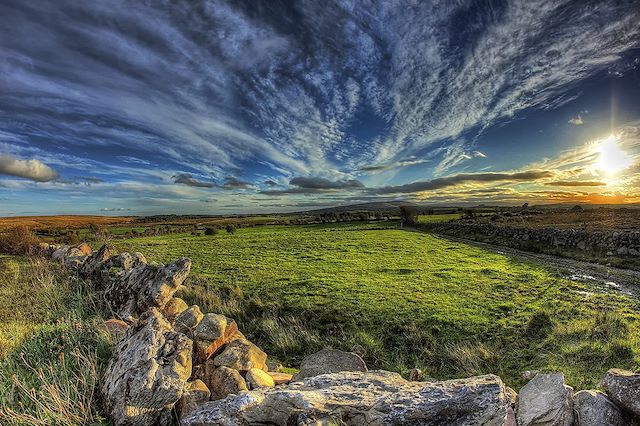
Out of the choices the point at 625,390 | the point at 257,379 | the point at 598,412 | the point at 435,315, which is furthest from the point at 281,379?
the point at 435,315

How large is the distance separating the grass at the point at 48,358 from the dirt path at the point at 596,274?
23.4m

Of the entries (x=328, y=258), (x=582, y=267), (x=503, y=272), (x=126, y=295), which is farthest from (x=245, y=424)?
(x=582, y=267)

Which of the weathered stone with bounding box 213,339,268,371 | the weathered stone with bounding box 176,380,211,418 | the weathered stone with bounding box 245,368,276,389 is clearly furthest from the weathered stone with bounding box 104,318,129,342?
the weathered stone with bounding box 245,368,276,389

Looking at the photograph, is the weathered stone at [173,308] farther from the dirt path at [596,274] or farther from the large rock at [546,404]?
the dirt path at [596,274]

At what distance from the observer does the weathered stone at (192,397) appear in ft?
18.5

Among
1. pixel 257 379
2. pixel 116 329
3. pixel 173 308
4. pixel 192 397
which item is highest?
pixel 116 329

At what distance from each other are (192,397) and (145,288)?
6.48 metres

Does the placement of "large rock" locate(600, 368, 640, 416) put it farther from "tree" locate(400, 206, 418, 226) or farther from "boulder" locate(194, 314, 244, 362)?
"tree" locate(400, 206, 418, 226)

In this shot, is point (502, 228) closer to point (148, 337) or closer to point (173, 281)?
point (173, 281)

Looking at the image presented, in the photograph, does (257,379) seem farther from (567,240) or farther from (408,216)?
(408,216)

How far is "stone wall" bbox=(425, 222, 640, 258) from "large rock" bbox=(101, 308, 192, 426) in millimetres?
34734

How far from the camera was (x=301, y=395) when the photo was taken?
4.98m

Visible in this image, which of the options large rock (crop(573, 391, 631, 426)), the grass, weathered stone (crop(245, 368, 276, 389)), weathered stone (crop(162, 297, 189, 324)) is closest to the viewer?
large rock (crop(573, 391, 631, 426))

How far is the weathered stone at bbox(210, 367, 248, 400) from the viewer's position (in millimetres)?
6086
